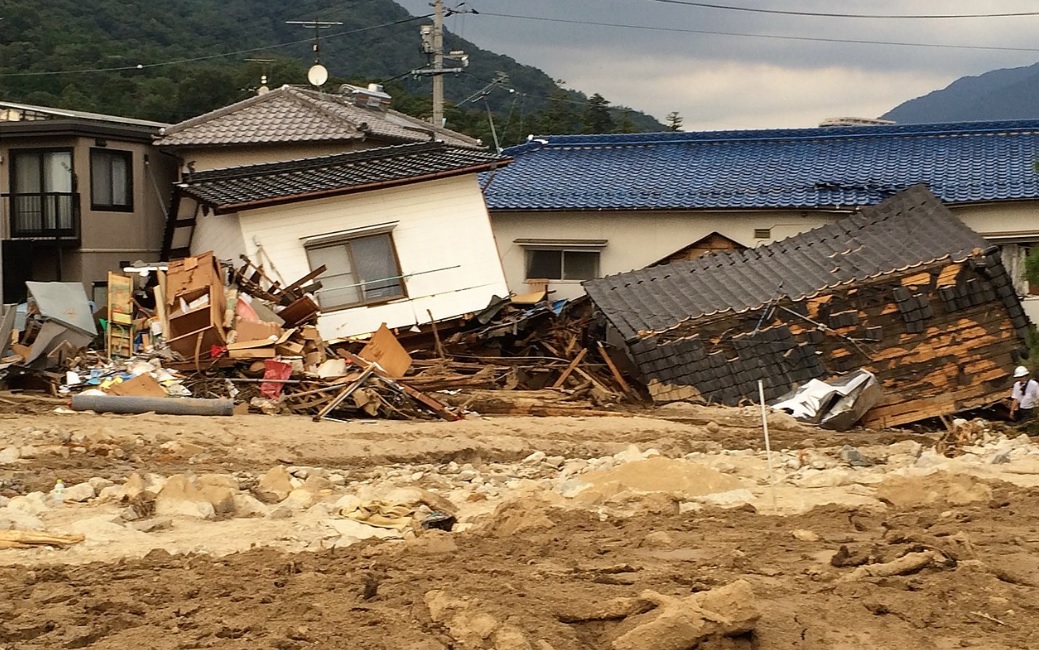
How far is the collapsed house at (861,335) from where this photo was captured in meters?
16.1

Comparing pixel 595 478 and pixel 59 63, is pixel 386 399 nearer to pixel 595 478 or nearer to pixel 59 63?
pixel 595 478

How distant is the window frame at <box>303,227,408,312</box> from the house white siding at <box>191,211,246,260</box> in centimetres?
116

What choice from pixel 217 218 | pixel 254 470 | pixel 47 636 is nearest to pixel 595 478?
pixel 254 470

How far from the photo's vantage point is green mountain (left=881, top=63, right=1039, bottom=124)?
252 ft

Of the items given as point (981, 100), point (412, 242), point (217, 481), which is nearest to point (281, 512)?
point (217, 481)

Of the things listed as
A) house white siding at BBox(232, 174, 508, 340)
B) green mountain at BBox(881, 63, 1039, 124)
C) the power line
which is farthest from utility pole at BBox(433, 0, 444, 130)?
green mountain at BBox(881, 63, 1039, 124)

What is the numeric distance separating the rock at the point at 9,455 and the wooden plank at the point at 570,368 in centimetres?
769

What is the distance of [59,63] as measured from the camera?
40562mm

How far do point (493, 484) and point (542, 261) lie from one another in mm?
12669

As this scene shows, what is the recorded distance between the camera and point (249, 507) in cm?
973

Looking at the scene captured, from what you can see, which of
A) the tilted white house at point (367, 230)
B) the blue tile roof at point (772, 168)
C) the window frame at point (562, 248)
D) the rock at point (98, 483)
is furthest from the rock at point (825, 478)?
the window frame at point (562, 248)

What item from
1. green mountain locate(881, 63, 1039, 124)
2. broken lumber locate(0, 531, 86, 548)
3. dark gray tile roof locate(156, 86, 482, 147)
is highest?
green mountain locate(881, 63, 1039, 124)

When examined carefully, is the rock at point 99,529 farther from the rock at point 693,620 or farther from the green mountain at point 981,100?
the green mountain at point 981,100

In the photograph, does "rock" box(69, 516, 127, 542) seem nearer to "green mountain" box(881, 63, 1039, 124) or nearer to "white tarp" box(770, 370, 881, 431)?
"white tarp" box(770, 370, 881, 431)
